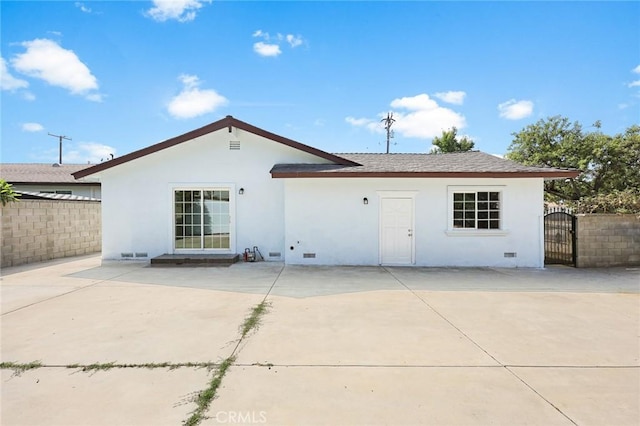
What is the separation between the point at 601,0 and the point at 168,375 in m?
14.9

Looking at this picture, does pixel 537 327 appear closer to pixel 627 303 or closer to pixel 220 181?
pixel 627 303

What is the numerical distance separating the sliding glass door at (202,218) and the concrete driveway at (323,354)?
11.2 feet

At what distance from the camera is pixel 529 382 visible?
3.04 meters

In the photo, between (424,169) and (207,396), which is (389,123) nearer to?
(424,169)

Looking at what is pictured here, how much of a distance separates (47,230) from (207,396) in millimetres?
11448

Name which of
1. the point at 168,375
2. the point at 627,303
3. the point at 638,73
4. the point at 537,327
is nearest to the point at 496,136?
the point at 638,73

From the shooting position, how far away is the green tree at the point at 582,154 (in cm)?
1766

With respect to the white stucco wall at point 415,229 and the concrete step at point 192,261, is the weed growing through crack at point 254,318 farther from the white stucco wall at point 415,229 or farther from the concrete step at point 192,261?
the concrete step at point 192,261

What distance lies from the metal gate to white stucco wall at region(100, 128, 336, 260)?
28.6 ft

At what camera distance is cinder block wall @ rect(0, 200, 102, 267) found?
30.5 feet

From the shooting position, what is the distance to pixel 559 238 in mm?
9984

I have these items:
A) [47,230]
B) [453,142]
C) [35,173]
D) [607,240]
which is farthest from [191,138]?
[453,142]

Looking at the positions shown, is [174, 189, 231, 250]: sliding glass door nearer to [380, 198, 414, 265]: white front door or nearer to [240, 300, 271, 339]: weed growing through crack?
[380, 198, 414, 265]: white front door

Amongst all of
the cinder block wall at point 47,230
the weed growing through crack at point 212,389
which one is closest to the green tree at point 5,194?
the cinder block wall at point 47,230
